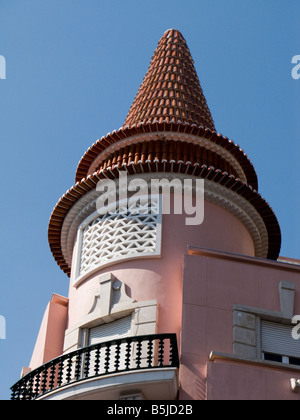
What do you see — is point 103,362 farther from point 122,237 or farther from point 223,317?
point 122,237

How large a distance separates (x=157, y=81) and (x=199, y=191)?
13.3 feet

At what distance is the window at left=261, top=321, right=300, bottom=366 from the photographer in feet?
47.0

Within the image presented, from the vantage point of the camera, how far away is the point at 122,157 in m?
17.6

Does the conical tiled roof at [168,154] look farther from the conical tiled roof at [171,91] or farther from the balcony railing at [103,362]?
the balcony railing at [103,362]

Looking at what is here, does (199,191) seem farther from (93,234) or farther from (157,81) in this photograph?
(157,81)

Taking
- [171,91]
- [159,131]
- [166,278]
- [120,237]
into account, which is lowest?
[166,278]

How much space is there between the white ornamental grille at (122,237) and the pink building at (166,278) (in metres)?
0.02

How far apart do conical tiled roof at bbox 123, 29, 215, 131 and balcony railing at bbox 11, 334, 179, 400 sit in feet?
17.3

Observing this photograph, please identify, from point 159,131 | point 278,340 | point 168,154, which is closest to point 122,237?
point 168,154

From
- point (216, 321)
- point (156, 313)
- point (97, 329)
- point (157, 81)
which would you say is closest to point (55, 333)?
point (97, 329)

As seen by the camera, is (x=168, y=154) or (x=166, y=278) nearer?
(x=166, y=278)

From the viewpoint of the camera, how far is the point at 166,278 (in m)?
15.4

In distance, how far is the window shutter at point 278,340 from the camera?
14359 millimetres

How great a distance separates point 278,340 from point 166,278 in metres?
2.34
